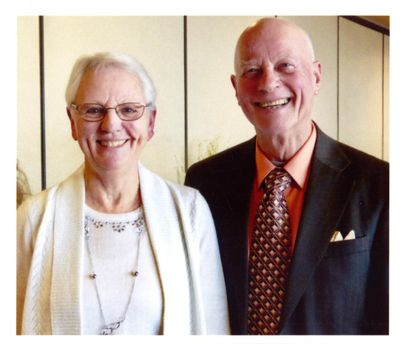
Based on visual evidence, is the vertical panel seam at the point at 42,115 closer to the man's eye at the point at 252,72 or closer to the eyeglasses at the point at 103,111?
the eyeglasses at the point at 103,111

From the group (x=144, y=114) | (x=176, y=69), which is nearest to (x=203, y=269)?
(x=144, y=114)

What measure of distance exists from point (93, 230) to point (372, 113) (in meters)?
0.93

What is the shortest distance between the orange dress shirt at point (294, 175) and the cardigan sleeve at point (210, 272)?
0.12 meters

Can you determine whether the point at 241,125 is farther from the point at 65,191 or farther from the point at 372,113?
the point at 65,191

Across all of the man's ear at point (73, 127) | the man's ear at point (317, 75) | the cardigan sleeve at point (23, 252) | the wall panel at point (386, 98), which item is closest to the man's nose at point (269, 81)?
the man's ear at point (317, 75)

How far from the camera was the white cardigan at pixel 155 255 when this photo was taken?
1524 millimetres

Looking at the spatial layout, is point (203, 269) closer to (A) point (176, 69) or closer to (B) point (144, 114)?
(B) point (144, 114)

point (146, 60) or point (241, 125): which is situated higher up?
point (146, 60)

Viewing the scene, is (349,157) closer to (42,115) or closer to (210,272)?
(210,272)

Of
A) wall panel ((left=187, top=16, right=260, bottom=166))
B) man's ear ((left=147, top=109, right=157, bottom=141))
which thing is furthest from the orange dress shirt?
man's ear ((left=147, top=109, right=157, bottom=141))

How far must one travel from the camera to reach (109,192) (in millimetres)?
1556

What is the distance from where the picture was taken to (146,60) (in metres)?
1.55

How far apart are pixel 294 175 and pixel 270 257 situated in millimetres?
260
